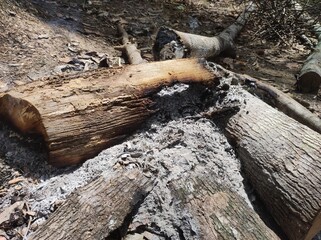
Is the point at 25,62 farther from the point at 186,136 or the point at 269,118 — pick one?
the point at 269,118

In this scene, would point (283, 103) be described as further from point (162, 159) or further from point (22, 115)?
point (22, 115)

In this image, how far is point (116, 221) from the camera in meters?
1.63

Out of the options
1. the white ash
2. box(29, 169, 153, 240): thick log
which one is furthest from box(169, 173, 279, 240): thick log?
box(29, 169, 153, 240): thick log

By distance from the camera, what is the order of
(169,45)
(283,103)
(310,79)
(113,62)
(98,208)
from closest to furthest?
(98,208), (283,103), (169,45), (113,62), (310,79)

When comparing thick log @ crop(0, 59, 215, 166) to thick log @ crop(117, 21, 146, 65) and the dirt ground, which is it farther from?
thick log @ crop(117, 21, 146, 65)

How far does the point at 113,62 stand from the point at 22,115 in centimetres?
163

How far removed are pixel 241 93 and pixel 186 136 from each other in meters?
0.52

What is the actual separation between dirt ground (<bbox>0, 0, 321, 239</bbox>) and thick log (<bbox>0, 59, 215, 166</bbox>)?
0.07m

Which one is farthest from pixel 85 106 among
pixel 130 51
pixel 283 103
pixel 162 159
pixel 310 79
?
pixel 310 79

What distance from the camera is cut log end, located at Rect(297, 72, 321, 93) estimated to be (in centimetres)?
358

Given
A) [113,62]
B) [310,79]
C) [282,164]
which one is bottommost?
[113,62]

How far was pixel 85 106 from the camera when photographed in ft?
6.23

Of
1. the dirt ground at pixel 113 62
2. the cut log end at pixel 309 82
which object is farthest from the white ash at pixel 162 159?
the cut log end at pixel 309 82

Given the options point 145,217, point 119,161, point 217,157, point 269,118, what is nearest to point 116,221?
point 145,217
